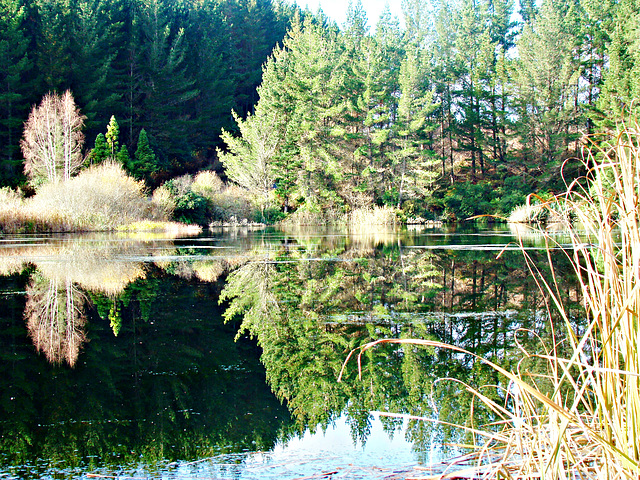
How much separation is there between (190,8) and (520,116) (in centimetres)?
3204

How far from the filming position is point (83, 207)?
81.9 ft

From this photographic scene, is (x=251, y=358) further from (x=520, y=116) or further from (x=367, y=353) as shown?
(x=520, y=116)

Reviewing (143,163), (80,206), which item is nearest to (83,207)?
(80,206)

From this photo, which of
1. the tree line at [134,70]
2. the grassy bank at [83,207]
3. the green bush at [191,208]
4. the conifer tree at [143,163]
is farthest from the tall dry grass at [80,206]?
the tree line at [134,70]

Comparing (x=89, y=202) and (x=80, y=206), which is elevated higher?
(x=89, y=202)

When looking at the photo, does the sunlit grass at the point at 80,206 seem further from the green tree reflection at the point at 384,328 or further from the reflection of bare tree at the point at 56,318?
the reflection of bare tree at the point at 56,318

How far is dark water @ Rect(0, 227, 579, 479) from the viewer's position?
288 centimetres

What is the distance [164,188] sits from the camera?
29688mm

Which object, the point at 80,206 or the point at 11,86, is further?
the point at 11,86

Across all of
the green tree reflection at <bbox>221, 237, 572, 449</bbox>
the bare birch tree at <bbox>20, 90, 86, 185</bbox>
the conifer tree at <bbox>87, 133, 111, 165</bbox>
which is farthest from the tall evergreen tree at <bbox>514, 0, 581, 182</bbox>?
the green tree reflection at <bbox>221, 237, 572, 449</bbox>

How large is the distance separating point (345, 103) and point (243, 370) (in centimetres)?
3354

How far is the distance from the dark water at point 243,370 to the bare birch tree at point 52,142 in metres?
25.9

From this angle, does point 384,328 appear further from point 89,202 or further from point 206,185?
point 206,185

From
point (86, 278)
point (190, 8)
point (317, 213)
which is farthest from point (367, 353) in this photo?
point (190, 8)
